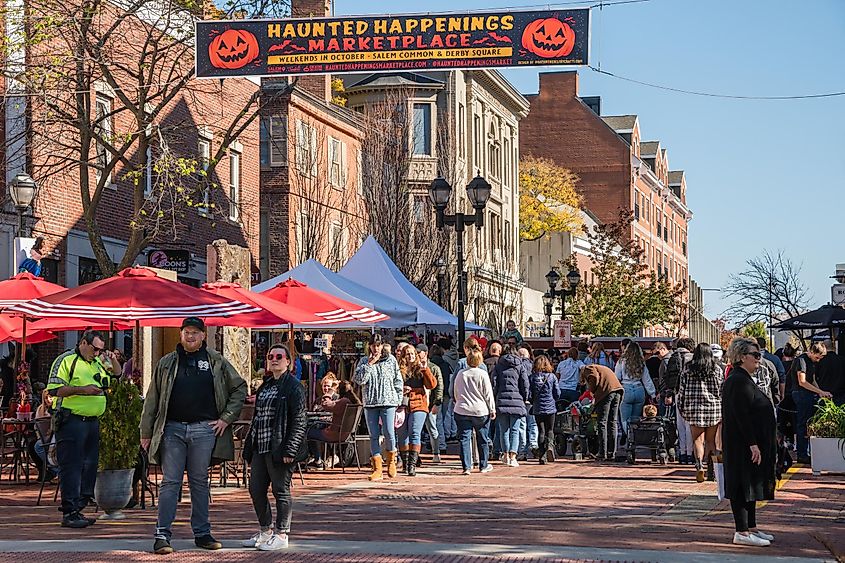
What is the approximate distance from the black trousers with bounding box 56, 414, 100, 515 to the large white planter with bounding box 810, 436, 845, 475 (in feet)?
31.6

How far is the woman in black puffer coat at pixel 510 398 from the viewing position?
778 inches

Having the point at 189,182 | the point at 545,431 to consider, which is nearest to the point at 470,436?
the point at 545,431

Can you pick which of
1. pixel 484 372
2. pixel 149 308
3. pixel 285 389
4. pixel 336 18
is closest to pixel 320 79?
pixel 336 18

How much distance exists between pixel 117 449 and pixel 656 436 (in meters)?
9.49

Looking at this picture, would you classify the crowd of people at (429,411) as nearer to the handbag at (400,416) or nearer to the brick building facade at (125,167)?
the handbag at (400,416)

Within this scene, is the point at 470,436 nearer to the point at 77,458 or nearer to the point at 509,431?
the point at 509,431

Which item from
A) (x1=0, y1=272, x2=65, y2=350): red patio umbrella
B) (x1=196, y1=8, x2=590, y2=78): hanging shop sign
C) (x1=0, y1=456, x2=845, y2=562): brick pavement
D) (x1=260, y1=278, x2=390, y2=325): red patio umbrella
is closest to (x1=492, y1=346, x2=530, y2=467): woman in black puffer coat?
(x1=0, y1=456, x2=845, y2=562): brick pavement

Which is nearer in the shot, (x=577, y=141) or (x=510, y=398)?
(x=510, y=398)

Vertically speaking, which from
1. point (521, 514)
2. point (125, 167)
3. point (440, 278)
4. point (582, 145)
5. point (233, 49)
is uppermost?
point (582, 145)

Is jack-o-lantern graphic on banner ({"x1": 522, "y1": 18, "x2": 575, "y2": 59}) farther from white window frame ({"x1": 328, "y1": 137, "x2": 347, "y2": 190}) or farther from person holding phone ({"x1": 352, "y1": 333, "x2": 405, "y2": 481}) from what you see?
white window frame ({"x1": 328, "y1": 137, "x2": 347, "y2": 190})

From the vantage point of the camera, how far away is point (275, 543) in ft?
35.4

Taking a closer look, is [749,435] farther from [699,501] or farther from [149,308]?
[149,308]

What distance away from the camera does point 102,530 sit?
484 inches

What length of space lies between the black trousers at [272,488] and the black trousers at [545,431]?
10.2m
